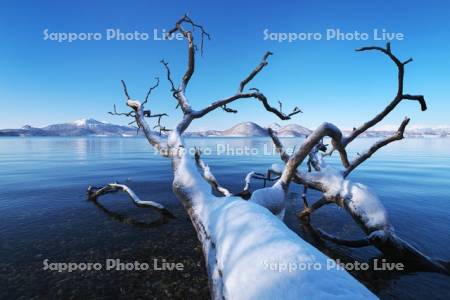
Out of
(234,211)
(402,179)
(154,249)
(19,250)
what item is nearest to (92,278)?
(154,249)

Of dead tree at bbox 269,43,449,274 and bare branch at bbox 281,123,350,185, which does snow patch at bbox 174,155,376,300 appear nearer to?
bare branch at bbox 281,123,350,185

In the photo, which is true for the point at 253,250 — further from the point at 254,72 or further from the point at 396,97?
the point at 254,72

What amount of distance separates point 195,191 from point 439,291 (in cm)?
689

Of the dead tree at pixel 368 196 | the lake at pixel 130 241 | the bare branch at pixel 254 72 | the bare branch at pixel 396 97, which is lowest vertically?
the lake at pixel 130 241

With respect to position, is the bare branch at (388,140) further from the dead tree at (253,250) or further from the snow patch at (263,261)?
the snow patch at (263,261)

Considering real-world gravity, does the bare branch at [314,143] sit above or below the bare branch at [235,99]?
below

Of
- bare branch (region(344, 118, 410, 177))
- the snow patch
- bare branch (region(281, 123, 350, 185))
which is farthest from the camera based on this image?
bare branch (region(344, 118, 410, 177))

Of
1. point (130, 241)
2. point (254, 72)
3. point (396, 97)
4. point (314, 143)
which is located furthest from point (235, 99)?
point (130, 241)

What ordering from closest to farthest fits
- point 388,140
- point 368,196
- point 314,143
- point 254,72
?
point 314,143
point 368,196
point 388,140
point 254,72

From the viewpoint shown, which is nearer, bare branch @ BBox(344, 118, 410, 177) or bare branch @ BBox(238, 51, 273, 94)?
bare branch @ BBox(344, 118, 410, 177)

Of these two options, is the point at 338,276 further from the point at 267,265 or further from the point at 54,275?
the point at 54,275

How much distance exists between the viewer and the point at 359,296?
2.25 m

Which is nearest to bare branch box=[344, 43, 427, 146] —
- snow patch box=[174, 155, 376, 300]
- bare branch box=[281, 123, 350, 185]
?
bare branch box=[281, 123, 350, 185]

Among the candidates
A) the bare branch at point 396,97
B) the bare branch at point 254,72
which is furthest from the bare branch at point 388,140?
the bare branch at point 254,72
